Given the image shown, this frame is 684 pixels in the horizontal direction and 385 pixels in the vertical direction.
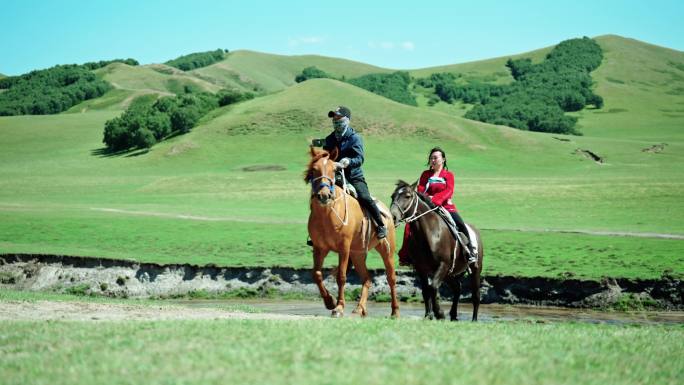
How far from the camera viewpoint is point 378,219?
16172 mm

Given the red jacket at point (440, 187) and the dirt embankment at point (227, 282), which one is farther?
the dirt embankment at point (227, 282)

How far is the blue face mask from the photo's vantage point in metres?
15.8

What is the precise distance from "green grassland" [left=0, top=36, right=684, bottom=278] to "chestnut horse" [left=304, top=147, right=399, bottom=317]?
10708mm

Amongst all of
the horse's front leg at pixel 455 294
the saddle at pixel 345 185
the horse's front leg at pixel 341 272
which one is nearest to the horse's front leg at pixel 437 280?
the horse's front leg at pixel 455 294

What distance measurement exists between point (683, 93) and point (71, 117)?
5555 inches

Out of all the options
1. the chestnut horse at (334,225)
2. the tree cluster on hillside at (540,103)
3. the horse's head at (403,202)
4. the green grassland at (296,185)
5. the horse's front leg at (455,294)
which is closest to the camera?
the chestnut horse at (334,225)

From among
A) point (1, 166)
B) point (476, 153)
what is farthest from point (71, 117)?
point (476, 153)

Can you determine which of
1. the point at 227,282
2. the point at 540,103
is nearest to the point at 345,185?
the point at 227,282

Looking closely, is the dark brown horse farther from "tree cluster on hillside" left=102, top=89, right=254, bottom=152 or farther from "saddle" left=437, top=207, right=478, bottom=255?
"tree cluster on hillside" left=102, top=89, right=254, bottom=152

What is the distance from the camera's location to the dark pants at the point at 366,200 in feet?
52.5

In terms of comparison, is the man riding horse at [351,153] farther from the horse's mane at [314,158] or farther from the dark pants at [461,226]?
the dark pants at [461,226]

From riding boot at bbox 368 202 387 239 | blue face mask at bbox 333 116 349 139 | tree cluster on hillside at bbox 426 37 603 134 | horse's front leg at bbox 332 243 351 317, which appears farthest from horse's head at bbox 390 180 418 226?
tree cluster on hillside at bbox 426 37 603 134

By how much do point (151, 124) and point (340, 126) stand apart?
95.4 m

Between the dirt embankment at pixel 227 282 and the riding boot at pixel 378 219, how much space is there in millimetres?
9064
